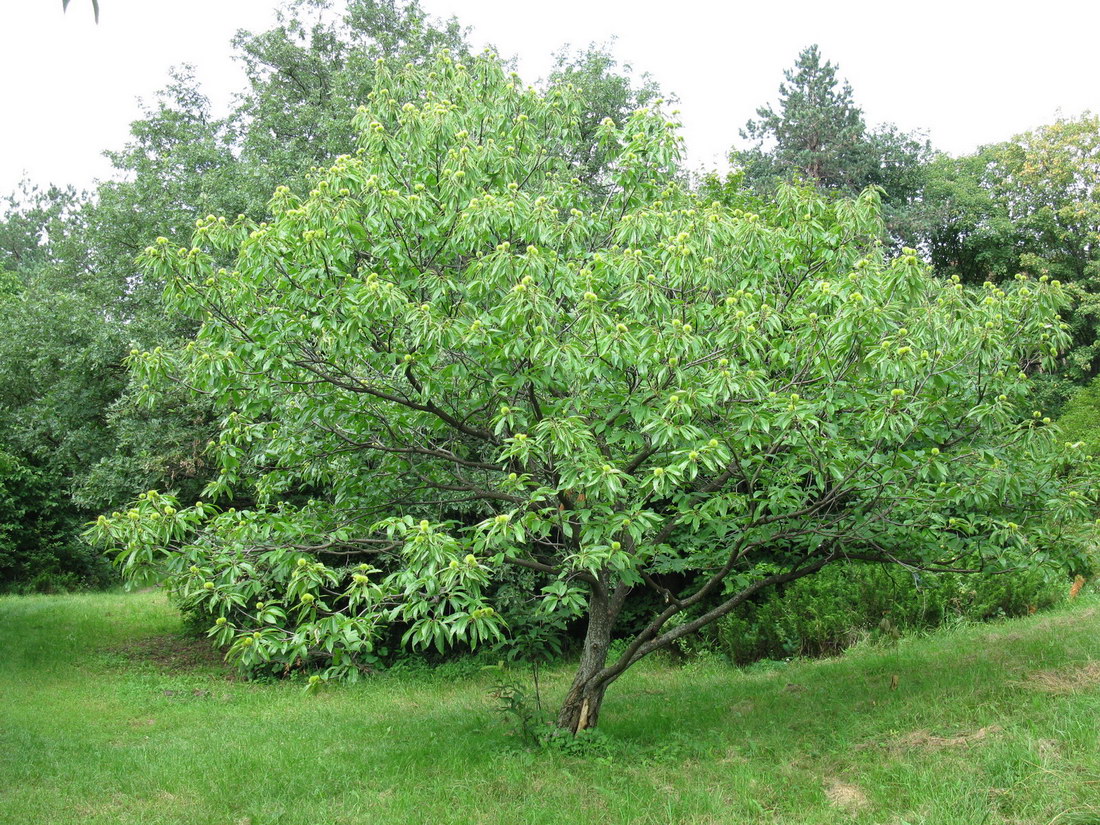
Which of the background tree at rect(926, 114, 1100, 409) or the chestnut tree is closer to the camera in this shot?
the chestnut tree

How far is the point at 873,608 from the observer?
9.86 metres

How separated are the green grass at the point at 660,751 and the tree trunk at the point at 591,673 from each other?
0.26 m

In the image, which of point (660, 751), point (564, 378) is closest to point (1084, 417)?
point (660, 751)

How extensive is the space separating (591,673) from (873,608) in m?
4.89

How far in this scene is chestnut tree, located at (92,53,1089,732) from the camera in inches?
184

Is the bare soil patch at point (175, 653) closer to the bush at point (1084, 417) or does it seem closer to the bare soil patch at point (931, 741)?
the bare soil patch at point (931, 741)

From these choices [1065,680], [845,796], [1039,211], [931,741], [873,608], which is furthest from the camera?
[1039,211]

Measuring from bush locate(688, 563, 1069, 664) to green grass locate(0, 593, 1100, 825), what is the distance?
18.0 inches

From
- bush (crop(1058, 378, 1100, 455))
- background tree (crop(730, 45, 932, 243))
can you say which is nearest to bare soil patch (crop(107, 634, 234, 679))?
bush (crop(1058, 378, 1100, 455))

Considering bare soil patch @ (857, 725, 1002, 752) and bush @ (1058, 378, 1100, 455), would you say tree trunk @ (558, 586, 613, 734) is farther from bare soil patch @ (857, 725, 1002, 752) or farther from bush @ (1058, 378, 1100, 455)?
bush @ (1058, 378, 1100, 455)

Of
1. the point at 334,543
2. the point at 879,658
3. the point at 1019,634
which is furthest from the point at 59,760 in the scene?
the point at 1019,634

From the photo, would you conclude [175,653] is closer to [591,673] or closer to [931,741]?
[591,673]

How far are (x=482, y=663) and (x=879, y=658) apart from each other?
522cm

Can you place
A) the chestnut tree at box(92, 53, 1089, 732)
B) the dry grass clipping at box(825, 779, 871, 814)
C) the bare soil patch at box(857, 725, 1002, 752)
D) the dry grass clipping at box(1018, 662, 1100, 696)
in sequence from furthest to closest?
the dry grass clipping at box(1018, 662, 1100, 696) < the bare soil patch at box(857, 725, 1002, 752) < the dry grass clipping at box(825, 779, 871, 814) < the chestnut tree at box(92, 53, 1089, 732)
